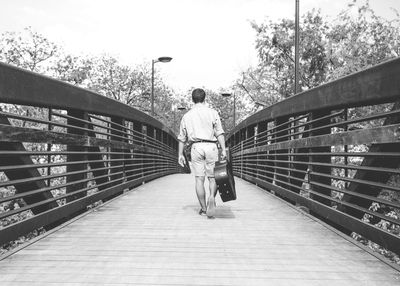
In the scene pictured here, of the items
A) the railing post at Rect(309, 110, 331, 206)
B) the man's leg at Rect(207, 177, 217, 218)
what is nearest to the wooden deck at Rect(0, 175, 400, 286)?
the man's leg at Rect(207, 177, 217, 218)

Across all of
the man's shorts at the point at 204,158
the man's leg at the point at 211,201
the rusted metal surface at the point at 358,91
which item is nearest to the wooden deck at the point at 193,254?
the man's leg at the point at 211,201

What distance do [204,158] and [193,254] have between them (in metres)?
2.22

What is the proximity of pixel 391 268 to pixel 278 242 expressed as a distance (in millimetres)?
1159

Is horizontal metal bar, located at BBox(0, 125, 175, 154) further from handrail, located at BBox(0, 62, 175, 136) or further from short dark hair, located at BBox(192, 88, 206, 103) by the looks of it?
short dark hair, located at BBox(192, 88, 206, 103)

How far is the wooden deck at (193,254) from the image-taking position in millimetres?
3047

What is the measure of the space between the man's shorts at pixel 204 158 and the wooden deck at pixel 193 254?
1.97ft

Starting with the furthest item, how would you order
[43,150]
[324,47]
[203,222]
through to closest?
[324,47] → [203,222] → [43,150]

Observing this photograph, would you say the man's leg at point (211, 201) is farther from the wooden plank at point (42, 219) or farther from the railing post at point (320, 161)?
the wooden plank at point (42, 219)

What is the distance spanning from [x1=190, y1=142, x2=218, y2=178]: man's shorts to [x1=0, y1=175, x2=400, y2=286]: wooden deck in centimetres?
60

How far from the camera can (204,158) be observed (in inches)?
228

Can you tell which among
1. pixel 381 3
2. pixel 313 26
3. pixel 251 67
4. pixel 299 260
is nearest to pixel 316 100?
pixel 299 260

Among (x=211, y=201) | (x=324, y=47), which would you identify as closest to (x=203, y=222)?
(x=211, y=201)

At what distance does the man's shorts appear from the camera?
5.73m

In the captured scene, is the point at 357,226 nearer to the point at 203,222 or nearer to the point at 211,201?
the point at 203,222
